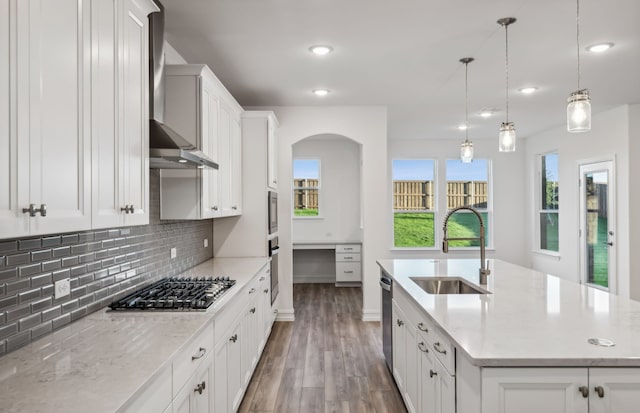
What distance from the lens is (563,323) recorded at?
71.5 inches

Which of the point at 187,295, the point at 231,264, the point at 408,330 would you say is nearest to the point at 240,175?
the point at 231,264

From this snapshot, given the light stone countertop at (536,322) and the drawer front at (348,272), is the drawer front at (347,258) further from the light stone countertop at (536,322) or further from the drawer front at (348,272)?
the light stone countertop at (536,322)

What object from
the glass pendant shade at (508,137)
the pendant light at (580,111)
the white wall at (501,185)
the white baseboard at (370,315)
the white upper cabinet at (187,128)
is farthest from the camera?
the white wall at (501,185)

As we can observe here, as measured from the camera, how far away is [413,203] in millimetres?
8406

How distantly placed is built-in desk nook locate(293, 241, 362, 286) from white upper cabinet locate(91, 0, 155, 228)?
5.69 meters

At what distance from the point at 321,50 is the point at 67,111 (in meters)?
2.47

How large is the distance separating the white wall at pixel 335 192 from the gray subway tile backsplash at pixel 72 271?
504 cm

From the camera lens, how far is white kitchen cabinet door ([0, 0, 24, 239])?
1.10m

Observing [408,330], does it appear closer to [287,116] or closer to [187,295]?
[187,295]

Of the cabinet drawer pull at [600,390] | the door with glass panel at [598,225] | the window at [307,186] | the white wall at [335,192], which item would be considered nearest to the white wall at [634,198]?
the door with glass panel at [598,225]

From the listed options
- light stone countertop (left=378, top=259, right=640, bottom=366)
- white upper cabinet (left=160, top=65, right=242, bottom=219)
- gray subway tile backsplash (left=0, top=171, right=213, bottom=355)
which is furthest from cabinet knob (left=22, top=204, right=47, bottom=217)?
white upper cabinet (left=160, top=65, right=242, bottom=219)

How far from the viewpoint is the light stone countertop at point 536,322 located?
1.45 metres

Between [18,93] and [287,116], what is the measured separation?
4.34 meters

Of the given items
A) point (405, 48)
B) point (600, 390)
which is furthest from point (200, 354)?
point (405, 48)
